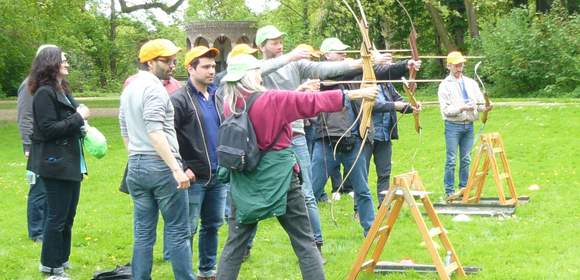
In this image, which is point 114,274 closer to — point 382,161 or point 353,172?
point 353,172

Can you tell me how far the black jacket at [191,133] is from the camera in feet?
19.9

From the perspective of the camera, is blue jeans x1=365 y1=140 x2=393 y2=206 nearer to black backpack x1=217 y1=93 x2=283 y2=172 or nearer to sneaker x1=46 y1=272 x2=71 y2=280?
sneaker x1=46 y1=272 x2=71 y2=280

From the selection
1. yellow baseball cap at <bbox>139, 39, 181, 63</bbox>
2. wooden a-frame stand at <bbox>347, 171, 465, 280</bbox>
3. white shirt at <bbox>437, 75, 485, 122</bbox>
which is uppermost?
yellow baseball cap at <bbox>139, 39, 181, 63</bbox>

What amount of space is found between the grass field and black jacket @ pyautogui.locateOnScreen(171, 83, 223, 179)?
1.12 m

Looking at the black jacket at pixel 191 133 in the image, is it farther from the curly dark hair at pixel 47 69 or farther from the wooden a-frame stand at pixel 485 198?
the wooden a-frame stand at pixel 485 198

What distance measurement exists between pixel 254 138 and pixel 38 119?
2012mm

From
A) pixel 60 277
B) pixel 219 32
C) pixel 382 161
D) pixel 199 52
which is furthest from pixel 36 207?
pixel 219 32

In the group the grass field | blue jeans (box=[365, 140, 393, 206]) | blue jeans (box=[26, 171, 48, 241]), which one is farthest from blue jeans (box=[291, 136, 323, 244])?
blue jeans (box=[26, 171, 48, 241])

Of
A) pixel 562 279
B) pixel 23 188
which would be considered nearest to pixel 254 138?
pixel 562 279

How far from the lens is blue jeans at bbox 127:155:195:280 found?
5426 millimetres

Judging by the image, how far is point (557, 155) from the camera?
43.0 ft

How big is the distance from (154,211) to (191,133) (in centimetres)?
75

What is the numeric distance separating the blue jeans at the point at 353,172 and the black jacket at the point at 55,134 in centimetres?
237

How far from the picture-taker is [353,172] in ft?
24.1
